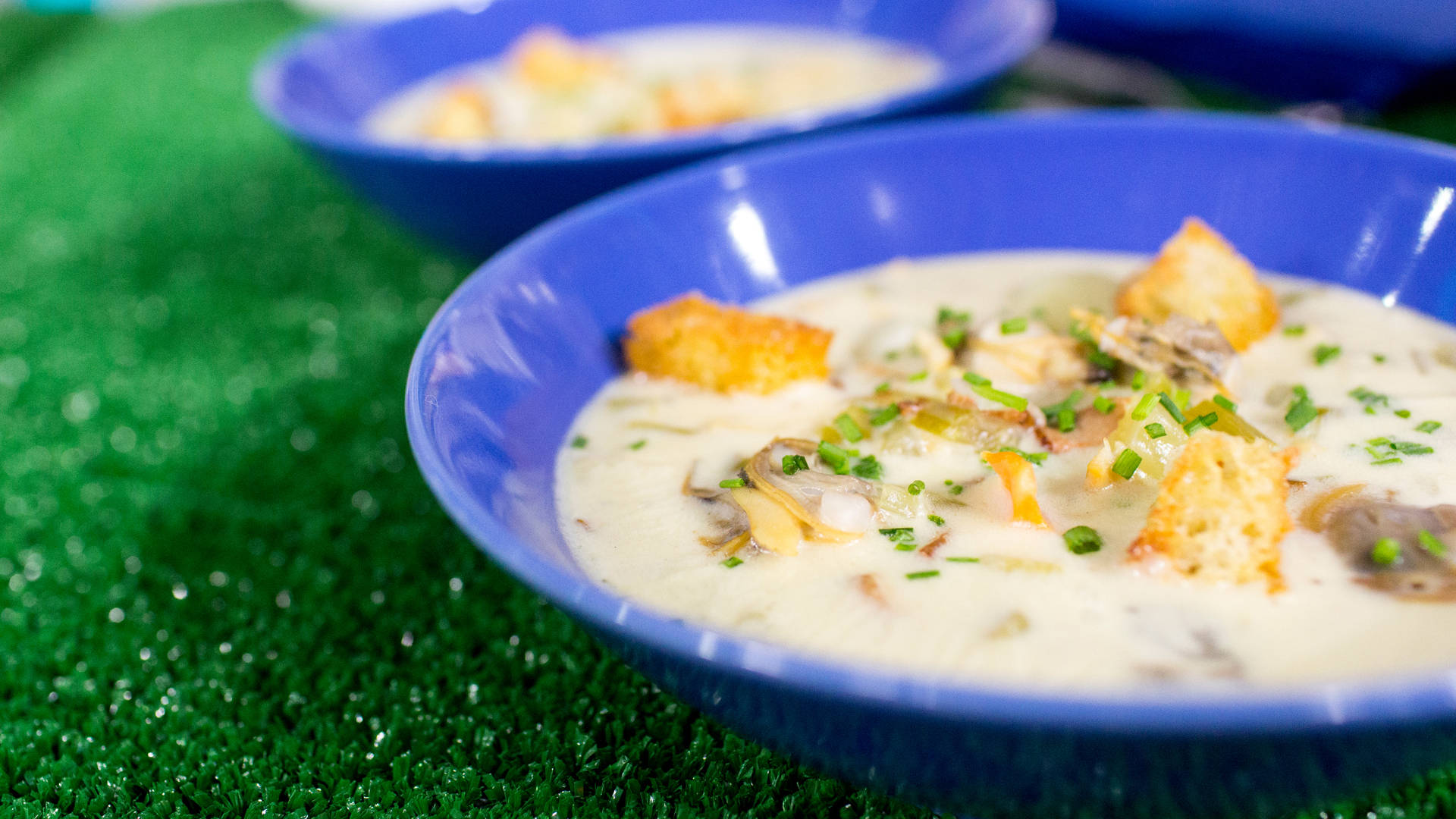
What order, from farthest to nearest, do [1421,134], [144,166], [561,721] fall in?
[144,166]
[1421,134]
[561,721]

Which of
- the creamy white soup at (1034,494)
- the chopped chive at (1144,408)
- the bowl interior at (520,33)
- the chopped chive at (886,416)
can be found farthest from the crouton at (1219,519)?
the bowl interior at (520,33)

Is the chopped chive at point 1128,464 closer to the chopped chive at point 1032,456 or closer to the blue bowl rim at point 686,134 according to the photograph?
the chopped chive at point 1032,456

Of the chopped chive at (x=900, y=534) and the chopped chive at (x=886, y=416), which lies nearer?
the chopped chive at (x=900, y=534)

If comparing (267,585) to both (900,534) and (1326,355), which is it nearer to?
(900,534)

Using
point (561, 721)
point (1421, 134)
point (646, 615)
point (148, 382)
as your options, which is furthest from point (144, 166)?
point (1421, 134)

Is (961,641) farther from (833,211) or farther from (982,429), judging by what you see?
(833,211)

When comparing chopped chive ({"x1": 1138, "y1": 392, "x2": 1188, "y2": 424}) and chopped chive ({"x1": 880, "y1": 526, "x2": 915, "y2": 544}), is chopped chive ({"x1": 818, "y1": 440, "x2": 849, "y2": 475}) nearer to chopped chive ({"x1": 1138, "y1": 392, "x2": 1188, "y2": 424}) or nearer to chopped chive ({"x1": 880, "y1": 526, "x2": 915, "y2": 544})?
chopped chive ({"x1": 880, "y1": 526, "x2": 915, "y2": 544})
